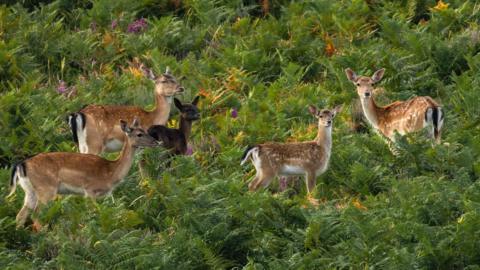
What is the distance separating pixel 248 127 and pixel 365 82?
5.43ft

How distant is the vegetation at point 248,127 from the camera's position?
15438 mm

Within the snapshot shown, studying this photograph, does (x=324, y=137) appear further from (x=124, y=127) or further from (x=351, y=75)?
(x=351, y=75)

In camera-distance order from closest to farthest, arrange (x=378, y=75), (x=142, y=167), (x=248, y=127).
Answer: (x=142, y=167) < (x=248, y=127) < (x=378, y=75)

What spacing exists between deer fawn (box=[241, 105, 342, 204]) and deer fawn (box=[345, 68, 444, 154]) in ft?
3.21

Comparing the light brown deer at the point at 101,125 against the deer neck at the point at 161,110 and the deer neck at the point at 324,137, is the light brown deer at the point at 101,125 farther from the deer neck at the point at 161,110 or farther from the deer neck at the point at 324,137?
the deer neck at the point at 324,137

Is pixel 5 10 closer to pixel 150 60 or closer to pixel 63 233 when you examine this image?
pixel 150 60

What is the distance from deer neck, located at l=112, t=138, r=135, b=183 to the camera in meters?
16.9

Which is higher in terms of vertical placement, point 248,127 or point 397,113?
point 397,113

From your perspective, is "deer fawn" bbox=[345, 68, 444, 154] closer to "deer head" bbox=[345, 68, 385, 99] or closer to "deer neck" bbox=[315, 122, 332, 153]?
"deer head" bbox=[345, 68, 385, 99]

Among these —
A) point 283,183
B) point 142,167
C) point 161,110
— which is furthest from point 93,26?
point 283,183

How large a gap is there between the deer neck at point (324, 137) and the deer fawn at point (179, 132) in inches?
67.4

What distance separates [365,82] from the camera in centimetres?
2002

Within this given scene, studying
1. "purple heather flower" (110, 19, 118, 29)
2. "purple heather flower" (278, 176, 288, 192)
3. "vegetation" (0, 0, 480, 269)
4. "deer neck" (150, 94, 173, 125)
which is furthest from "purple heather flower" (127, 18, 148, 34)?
"purple heather flower" (278, 176, 288, 192)

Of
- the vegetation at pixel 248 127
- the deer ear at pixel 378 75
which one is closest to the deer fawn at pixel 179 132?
the vegetation at pixel 248 127
